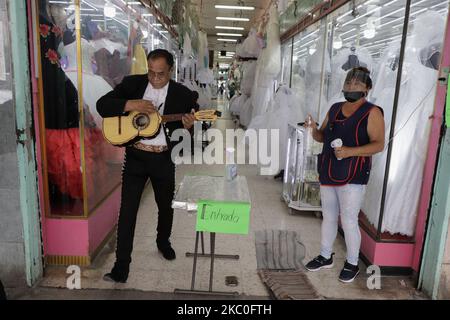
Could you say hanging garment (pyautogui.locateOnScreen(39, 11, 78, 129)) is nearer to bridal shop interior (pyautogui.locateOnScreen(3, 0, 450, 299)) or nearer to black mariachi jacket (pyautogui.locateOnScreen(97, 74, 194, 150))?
bridal shop interior (pyautogui.locateOnScreen(3, 0, 450, 299))

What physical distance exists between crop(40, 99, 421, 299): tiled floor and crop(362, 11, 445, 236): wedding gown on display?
0.53 metres

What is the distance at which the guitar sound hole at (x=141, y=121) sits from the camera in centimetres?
253

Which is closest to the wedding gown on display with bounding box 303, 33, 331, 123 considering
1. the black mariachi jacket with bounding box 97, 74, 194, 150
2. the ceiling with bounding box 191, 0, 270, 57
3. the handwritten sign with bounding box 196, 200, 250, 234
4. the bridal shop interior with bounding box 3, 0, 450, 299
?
Result: the bridal shop interior with bounding box 3, 0, 450, 299

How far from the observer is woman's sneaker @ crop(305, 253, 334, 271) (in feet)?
10.1

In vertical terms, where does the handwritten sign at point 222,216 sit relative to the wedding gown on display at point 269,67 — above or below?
below

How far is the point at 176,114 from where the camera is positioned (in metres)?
2.60

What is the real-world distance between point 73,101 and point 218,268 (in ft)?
5.58

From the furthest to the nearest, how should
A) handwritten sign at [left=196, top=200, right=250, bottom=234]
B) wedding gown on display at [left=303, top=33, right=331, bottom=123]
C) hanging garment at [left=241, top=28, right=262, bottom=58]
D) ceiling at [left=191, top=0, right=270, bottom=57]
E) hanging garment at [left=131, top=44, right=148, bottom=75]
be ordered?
ceiling at [left=191, top=0, right=270, bottom=57] < hanging garment at [left=241, top=28, right=262, bottom=58] < wedding gown on display at [left=303, top=33, right=331, bottom=123] < hanging garment at [left=131, top=44, right=148, bottom=75] < handwritten sign at [left=196, top=200, right=250, bottom=234]

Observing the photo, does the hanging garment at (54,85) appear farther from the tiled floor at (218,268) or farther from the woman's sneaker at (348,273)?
the woman's sneaker at (348,273)

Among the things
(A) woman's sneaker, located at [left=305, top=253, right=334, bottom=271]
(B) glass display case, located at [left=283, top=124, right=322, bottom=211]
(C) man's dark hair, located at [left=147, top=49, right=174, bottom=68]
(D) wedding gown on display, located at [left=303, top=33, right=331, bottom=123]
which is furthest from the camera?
(D) wedding gown on display, located at [left=303, top=33, right=331, bottom=123]

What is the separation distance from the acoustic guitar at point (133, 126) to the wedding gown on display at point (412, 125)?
1542 millimetres

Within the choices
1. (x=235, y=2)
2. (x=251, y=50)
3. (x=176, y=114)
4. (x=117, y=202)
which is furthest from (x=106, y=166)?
(x=235, y=2)

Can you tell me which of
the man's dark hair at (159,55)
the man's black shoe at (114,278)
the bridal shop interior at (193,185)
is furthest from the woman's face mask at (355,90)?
the man's black shoe at (114,278)
